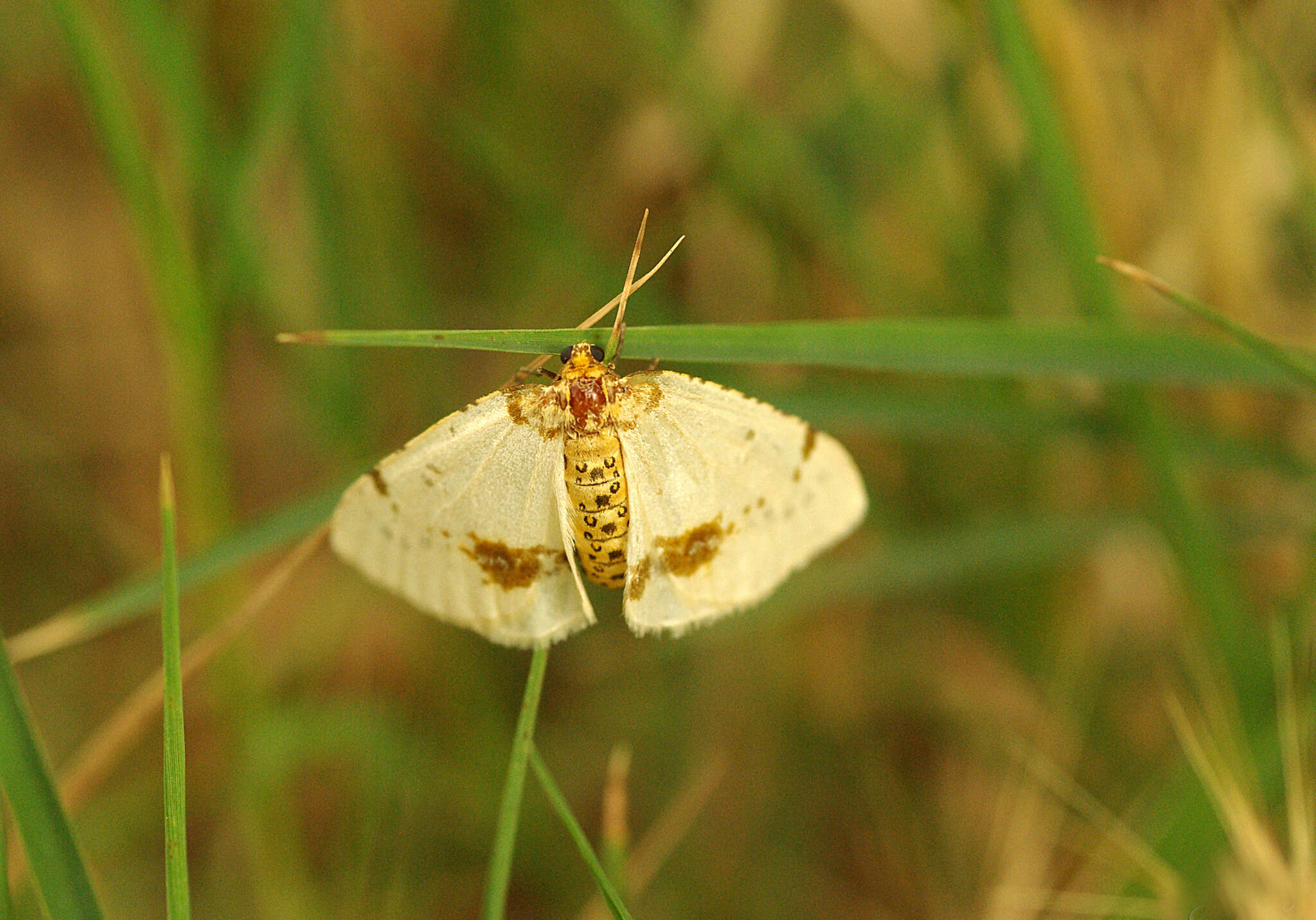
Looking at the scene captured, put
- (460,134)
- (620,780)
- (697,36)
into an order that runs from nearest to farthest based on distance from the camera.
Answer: (620,780) → (460,134) → (697,36)

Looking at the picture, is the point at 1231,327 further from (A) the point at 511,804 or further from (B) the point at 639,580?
(A) the point at 511,804

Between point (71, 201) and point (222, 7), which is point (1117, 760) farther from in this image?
point (71, 201)

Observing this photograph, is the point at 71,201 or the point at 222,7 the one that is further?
the point at 71,201

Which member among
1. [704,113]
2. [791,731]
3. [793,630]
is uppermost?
[704,113]

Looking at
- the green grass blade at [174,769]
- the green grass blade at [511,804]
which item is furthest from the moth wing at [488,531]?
the green grass blade at [174,769]

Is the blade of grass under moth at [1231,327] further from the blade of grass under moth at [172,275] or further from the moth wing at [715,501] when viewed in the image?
the blade of grass under moth at [172,275]

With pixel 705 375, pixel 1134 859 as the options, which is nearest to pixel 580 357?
pixel 705 375

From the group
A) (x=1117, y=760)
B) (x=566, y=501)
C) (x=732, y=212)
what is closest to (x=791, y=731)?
(x=1117, y=760)
